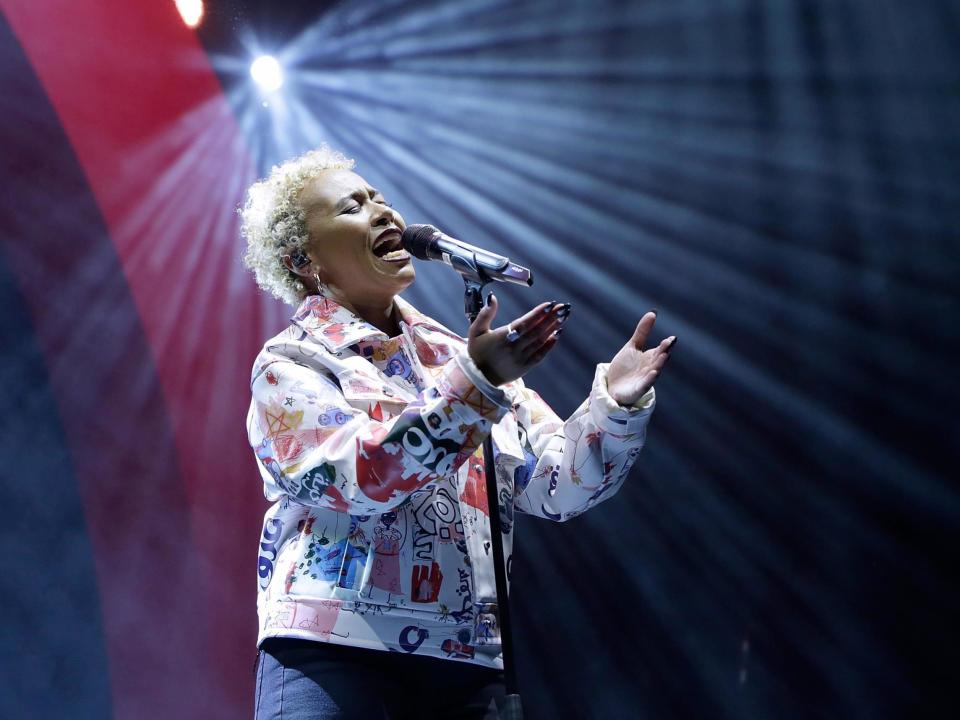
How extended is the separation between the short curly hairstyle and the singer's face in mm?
34

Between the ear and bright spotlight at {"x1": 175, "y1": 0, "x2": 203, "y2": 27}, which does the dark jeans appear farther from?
bright spotlight at {"x1": 175, "y1": 0, "x2": 203, "y2": 27}

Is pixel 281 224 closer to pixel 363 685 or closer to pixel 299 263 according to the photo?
pixel 299 263

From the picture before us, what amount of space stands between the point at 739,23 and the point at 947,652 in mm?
1587

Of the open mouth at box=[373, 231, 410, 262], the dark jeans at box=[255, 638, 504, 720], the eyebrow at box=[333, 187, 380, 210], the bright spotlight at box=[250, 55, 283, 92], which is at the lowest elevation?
the dark jeans at box=[255, 638, 504, 720]

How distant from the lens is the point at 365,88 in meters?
2.67

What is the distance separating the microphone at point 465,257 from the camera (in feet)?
3.99

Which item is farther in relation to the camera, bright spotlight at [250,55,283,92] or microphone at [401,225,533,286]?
bright spotlight at [250,55,283,92]

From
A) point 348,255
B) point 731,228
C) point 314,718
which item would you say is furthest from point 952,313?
point 314,718

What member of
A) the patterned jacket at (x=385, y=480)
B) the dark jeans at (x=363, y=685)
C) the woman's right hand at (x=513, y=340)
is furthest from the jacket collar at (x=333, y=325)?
the dark jeans at (x=363, y=685)

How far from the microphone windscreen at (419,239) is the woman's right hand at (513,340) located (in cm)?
24

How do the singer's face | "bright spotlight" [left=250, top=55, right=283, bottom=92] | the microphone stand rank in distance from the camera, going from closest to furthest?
the microphone stand < the singer's face < "bright spotlight" [left=250, top=55, right=283, bottom=92]

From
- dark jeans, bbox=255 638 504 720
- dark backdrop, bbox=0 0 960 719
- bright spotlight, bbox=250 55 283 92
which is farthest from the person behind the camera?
bright spotlight, bbox=250 55 283 92

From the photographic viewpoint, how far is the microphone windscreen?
1.40 metres

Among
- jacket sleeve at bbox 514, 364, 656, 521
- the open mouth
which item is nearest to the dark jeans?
jacket sleeve at bbox 514, 364, 656, 521
